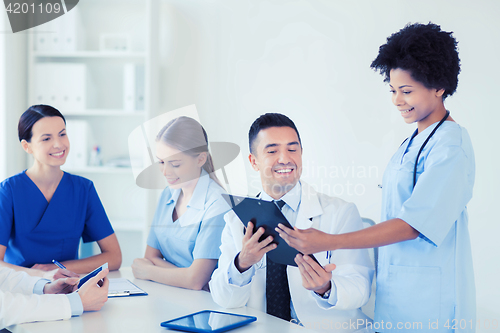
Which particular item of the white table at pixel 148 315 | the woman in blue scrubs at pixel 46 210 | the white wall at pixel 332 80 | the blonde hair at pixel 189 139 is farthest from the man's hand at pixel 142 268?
the white wall at pixel 332 80

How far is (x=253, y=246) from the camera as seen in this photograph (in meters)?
1.19

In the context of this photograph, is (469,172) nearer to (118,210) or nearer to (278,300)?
(278,300)

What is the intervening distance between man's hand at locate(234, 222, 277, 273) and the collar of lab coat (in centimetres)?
24

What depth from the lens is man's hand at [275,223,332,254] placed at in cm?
108

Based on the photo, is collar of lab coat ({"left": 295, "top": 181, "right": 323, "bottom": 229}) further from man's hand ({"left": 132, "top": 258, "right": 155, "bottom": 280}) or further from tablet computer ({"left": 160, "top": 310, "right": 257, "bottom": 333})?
man's hand ({"left": 132, "top": 258, "right": 155, "bottom": 280})

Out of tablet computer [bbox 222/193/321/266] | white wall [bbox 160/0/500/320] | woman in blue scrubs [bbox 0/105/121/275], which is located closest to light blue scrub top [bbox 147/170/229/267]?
woman in blue scrubs [bbox 0/105/121/275]

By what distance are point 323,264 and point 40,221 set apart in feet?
3.89

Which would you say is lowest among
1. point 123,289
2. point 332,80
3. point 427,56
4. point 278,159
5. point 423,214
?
point 123,289

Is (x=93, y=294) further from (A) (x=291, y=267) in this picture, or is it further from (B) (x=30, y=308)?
(A) (x=291, y=267)

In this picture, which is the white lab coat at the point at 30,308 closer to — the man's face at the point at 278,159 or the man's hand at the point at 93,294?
the man's hand at the point at 93,294

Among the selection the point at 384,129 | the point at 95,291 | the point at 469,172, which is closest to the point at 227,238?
the point at 95,291

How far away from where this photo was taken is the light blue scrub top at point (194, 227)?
153 cm

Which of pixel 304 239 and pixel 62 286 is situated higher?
pixel 304 239

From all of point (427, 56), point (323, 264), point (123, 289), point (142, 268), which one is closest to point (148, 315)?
point (123, 289)
